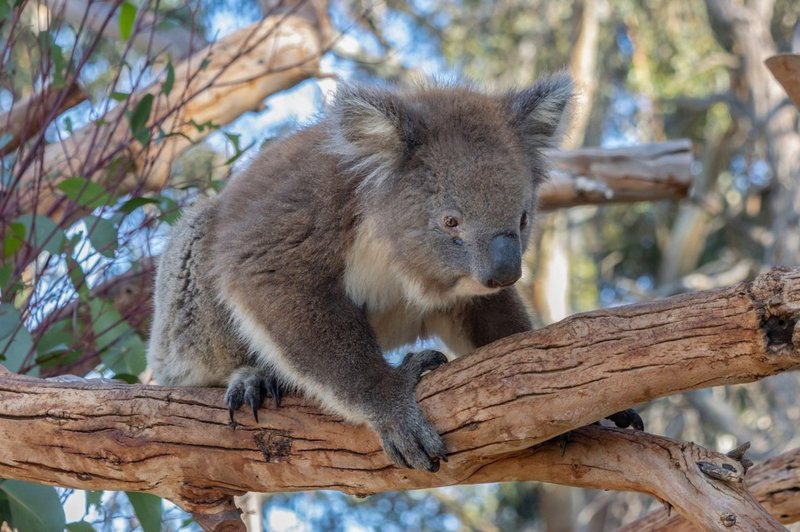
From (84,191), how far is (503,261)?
7.22 ft

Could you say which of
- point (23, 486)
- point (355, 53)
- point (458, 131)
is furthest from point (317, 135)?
point (355, 53)

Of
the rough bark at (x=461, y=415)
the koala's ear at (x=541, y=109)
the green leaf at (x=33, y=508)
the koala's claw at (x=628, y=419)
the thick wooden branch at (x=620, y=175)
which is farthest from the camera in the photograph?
the thick wooden branch at (x=620, y=175)

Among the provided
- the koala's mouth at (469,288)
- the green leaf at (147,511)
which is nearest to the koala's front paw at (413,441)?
the koala's mouth at (469,288)

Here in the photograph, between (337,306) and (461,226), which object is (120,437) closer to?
(337,306)

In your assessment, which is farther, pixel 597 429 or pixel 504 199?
pixel 504 199

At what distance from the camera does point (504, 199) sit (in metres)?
2.99

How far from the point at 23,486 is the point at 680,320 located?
8.93 feet

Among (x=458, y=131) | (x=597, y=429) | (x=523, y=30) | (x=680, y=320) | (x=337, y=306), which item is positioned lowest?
(x=523, y=30)

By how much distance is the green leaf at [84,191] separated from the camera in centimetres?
408

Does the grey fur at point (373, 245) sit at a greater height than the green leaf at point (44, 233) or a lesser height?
lesser

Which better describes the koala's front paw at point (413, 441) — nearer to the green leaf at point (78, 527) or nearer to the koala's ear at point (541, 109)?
the koala's ear at point (541, 109)

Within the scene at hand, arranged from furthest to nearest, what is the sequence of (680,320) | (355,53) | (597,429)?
(355,53) → (597,429) → (680,320)

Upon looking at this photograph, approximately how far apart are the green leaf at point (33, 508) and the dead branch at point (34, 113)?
1542 mm

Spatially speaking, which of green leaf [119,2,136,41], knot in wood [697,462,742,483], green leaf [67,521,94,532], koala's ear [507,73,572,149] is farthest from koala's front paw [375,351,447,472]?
green leaf [119,2,136,41]
